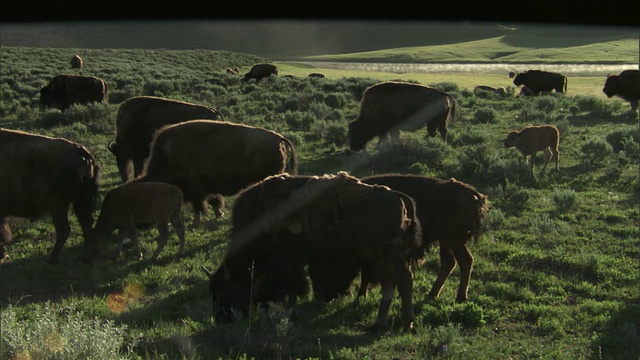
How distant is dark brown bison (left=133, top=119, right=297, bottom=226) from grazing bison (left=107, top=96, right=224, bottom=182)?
2.29 meters

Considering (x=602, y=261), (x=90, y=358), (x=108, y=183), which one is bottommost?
(x=108, y=183)

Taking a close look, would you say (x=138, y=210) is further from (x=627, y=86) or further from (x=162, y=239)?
(x=627, y=86)

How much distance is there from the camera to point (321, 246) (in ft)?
19.3

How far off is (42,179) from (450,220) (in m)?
5.03

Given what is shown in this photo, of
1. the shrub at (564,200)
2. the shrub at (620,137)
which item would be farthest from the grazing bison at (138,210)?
the shrub at (620,137)

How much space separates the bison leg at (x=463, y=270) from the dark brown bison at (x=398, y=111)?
8.52 m

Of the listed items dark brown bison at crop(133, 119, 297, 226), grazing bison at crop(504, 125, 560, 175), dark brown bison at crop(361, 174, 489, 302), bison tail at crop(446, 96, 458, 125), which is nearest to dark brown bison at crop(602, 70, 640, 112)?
bison tail at crop(446, 96, 458, 125)

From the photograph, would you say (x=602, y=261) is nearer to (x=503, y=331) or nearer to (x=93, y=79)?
(x=503, y=331)

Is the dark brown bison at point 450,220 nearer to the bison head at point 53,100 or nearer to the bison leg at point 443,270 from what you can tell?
the bison leg at point 443,270

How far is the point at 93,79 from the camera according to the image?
20.0 m

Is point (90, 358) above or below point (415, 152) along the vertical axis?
above

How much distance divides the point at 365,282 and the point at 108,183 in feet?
22.5

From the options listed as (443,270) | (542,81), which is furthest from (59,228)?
(542,81)

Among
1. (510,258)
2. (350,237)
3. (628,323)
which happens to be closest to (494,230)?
(510,258)
